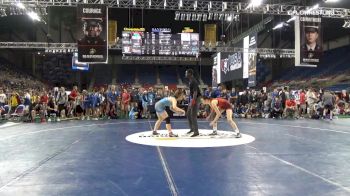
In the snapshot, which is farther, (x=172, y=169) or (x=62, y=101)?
(x=62, y=101)

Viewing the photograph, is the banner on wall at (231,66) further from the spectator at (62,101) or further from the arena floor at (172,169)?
the arena floor at (172,169)

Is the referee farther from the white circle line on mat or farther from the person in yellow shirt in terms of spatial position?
the person in yellow shirt

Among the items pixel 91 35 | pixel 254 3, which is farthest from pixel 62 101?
pixel 254 3

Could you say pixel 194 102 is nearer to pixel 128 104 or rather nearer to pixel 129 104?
pixel 128 104

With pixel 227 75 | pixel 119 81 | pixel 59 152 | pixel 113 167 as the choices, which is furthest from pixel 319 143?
pixel 119 81

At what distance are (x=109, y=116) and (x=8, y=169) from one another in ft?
37.0

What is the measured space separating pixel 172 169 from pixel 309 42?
13.3m

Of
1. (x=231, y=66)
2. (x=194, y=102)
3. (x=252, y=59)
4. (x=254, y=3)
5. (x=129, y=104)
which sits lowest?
(x=129, y=104)

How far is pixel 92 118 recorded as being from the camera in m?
15.8

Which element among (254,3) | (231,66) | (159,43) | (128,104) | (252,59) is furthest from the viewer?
(231,66)

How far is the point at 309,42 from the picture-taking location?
16.2m

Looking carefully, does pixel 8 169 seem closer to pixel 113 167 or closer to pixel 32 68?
pixel 113 167

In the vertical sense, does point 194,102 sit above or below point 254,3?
below

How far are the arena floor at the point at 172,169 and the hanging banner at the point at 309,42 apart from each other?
8.98 m
